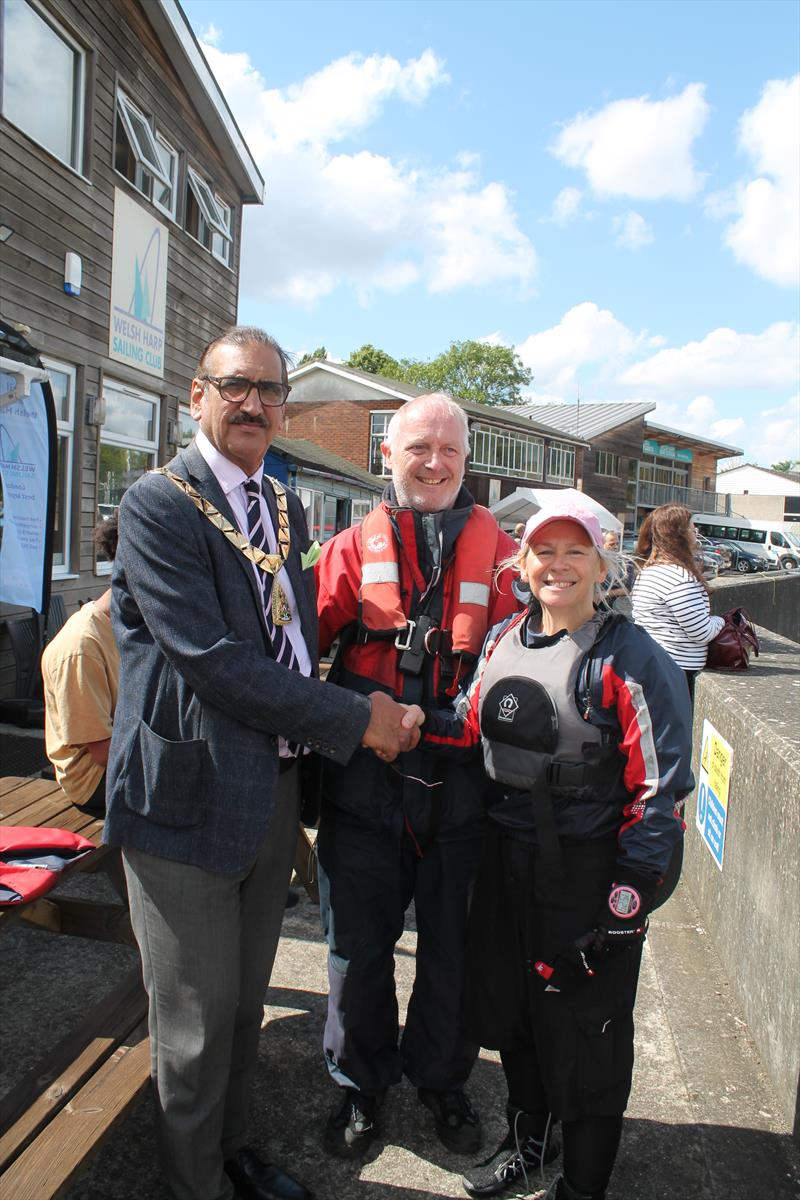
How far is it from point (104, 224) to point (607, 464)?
45227mm

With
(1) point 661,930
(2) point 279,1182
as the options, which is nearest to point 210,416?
(2) point 279,1182

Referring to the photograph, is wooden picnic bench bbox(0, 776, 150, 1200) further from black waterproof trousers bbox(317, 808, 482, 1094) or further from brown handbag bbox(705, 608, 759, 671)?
brown handbag bbox(705, 608, 759, 671)

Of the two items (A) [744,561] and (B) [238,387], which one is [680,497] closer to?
(A) [744,561]

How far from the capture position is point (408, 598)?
8.30ft

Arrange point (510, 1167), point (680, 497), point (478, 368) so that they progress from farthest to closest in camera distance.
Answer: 1. point (478, 368)
2. point (680, 497)
3. point (510, 1167)

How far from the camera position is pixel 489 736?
2203 millimetres

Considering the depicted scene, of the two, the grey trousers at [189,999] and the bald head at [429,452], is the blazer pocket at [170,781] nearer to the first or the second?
the grey trousers at [189,999]

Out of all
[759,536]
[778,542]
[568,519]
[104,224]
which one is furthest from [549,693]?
[778,542]

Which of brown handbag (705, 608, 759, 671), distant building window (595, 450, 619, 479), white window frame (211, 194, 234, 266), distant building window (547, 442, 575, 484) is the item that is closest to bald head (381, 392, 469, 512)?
brown handbag (705, 608, 759, 671)

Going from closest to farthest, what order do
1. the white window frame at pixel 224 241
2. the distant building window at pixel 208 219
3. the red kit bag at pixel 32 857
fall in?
the red kit bag at pixel 32 857, the distant building window at pixel 208 219, the white window frame at pixel 224 241

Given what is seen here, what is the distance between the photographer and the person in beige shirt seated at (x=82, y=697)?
9.94ft

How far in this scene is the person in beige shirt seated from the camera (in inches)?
119

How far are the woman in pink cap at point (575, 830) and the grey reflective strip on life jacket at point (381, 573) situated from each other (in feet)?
1.30

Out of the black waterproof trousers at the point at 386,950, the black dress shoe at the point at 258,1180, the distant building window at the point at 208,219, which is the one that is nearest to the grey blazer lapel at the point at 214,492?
the black waterproof trousers at the point at 386,950
